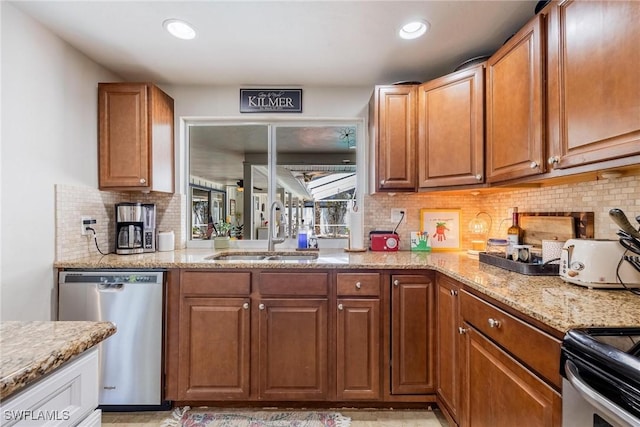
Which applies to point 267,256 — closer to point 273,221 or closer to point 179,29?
point 273,221

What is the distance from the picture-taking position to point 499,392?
3.90 ft

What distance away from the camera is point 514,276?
4.90ft

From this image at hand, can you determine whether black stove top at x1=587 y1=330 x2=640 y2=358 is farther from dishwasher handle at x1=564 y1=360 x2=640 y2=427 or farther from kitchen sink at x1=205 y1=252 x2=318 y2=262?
kitchen sink at x1=205 y1=252 x2=318 y2=262

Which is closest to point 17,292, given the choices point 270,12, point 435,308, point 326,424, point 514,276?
point 326,424

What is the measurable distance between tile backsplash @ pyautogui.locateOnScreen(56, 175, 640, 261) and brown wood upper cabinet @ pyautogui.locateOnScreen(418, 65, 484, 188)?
0.42 m

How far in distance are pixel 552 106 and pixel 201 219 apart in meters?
2.63

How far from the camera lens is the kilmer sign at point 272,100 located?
2584 mm

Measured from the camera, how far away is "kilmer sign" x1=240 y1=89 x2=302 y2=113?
8.48 feet

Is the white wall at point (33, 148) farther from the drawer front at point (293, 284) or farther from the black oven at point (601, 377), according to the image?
the black oven at point (601, 377)

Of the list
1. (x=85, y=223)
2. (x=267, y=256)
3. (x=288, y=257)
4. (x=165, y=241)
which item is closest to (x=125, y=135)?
(x=85, y=223)

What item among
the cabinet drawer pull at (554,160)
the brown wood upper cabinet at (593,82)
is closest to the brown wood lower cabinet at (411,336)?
the cabinet drawer pull at (554,160)

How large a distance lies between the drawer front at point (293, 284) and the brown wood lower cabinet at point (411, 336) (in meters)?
0.48

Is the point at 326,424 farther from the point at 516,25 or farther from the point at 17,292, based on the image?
the point at 516,25

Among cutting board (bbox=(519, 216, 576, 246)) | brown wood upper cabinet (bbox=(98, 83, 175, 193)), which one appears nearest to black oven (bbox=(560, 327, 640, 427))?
cutting board (bbox=(519, 216, 576, 246))
